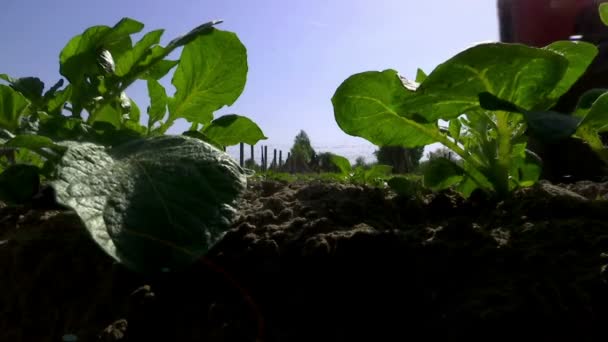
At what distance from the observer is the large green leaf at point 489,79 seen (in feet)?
2.66

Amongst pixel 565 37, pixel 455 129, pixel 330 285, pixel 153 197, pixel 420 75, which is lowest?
pixel 330 285

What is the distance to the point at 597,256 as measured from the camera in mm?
709

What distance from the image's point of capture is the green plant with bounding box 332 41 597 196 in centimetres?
84

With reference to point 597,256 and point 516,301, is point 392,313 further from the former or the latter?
point 597,256

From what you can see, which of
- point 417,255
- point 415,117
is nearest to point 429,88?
point 415,117

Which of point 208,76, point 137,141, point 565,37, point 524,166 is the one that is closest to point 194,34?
point 208,76

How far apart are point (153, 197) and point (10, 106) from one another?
0.52 metres

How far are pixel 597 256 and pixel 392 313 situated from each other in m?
0.27

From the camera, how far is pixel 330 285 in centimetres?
71

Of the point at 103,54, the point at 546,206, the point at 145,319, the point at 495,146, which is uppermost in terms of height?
the point at 103,54

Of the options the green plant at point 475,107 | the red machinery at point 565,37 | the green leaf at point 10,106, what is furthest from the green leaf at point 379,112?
the red machinery at point 565,37

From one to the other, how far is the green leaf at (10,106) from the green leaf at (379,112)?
555 mm

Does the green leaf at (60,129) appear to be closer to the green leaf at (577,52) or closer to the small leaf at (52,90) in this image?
the small leaf at (52,90)

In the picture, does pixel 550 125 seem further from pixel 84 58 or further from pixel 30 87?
pixel 30 87
